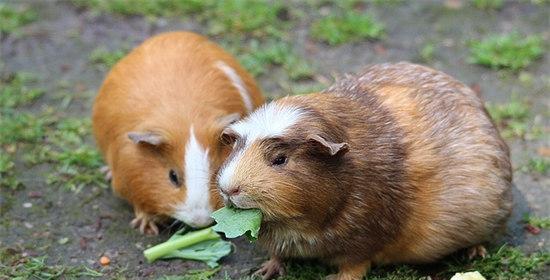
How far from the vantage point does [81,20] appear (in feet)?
23.3

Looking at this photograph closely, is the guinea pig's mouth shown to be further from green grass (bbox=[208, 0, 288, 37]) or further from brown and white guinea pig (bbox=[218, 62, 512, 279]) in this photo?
green grass (bbox=[208, 0, 288, 37])

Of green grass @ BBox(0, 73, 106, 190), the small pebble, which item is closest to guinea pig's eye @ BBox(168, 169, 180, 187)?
the small pebble

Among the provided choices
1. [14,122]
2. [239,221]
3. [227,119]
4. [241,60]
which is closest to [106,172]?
[14,122]

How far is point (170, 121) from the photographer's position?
468 cm

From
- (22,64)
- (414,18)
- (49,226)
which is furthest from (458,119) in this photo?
(22,64)

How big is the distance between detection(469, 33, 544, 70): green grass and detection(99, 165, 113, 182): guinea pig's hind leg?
291cm

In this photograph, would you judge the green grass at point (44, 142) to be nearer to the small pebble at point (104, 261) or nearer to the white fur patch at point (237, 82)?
the small pebble at point (104, 261)

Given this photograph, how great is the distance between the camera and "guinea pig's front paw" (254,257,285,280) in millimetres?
4379

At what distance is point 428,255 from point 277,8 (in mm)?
3307

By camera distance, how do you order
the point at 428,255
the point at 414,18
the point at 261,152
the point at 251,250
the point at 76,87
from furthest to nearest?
the point at 414,18 < the point at 76,87 < the point at 251,250 < the point at 428,255 < the point at 261,152

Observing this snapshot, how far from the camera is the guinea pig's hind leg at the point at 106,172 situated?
5.30m

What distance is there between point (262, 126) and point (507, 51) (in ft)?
11.2

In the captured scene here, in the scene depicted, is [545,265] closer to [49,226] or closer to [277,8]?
[49,226]

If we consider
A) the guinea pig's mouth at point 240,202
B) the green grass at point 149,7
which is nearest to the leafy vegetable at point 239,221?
the guinea pig's mouth at point 240,202
